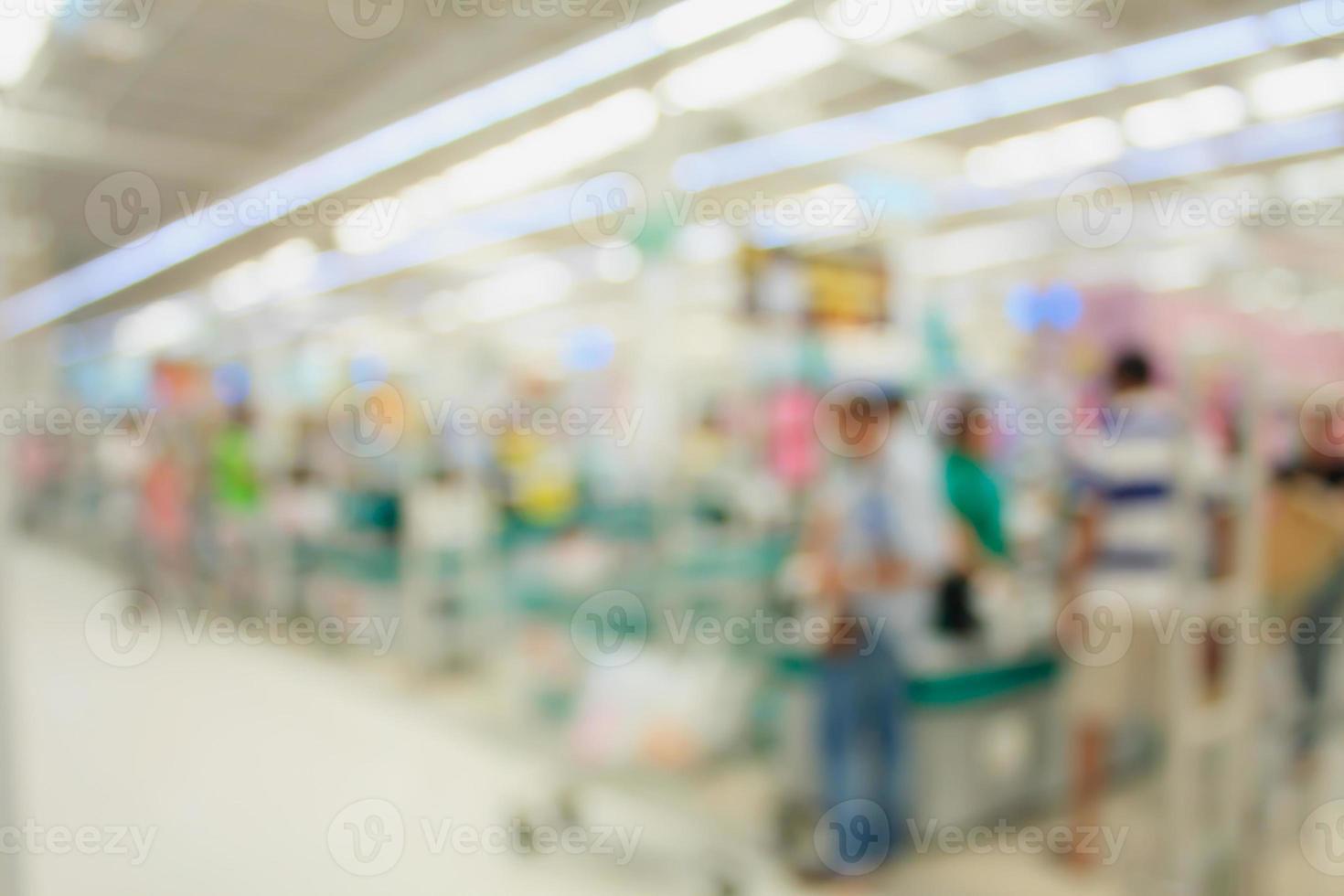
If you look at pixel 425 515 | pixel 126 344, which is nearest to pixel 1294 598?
pixel 425 515

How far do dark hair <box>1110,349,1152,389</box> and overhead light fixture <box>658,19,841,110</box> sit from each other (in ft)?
5.85

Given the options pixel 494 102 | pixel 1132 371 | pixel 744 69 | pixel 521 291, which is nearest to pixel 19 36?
pixel 494 102

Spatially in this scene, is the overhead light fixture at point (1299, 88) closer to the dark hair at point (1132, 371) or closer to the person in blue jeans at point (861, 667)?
the dark hair at point (1132, 371)

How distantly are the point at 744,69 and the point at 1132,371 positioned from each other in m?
2.11

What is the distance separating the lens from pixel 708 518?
392 cm

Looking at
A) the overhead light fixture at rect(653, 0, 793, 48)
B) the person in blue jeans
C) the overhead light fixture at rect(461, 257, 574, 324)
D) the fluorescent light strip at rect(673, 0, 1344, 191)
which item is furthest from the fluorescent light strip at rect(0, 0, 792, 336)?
the overhead light fixture at rect(461, 257, 574, 324)

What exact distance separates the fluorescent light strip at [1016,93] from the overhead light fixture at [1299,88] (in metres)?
0.39

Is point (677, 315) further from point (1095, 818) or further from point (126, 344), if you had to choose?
point (126, 344)

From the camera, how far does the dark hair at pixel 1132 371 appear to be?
8.83 ft

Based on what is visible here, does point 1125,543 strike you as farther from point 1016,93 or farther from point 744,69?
point 1016,93

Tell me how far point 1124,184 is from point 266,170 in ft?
21.5

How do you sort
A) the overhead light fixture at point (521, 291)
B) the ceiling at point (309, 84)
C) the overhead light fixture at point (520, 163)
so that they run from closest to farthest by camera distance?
the ceiling at point (309, 84) → the overhead light fixture at point (520, 163) → the overhead light fixture at point (521, 291)

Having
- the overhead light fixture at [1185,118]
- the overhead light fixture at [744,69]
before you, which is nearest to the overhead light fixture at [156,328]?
the overhead light fixture at [744,69]

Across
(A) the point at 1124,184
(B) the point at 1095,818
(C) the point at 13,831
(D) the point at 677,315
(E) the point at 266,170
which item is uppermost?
(A) the point at 1124,184
